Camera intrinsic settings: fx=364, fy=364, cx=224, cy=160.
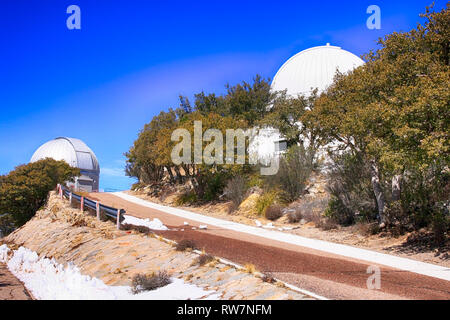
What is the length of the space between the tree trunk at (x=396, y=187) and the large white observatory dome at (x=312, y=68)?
2154 cm

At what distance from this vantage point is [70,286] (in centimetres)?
878

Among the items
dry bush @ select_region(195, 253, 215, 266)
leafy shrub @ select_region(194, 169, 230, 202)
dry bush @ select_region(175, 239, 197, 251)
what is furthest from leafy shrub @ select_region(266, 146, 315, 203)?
dry bush @ select_region(195, 253, 215, 266)

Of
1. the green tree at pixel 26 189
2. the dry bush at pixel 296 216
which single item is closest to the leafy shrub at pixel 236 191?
the dry bush at pixel 296 216

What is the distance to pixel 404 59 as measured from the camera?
12.7 metres

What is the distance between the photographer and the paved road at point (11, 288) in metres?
9.79

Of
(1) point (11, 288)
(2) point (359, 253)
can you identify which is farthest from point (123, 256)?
(2) point (359, 253)

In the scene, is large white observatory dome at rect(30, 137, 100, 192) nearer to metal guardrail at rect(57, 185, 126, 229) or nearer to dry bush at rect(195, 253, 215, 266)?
metal guardrail at rect(57, 185, 126, 229)

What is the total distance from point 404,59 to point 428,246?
6.34m

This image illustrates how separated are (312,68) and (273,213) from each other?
73.1 feet

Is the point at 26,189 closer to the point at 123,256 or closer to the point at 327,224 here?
the point at 123,256

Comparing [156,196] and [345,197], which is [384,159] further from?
[156,196]

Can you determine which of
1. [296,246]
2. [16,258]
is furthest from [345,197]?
[16,258]

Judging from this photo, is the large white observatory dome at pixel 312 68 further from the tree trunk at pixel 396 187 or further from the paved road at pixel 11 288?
the paved road at pixel 11 288

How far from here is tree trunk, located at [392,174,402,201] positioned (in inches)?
527
